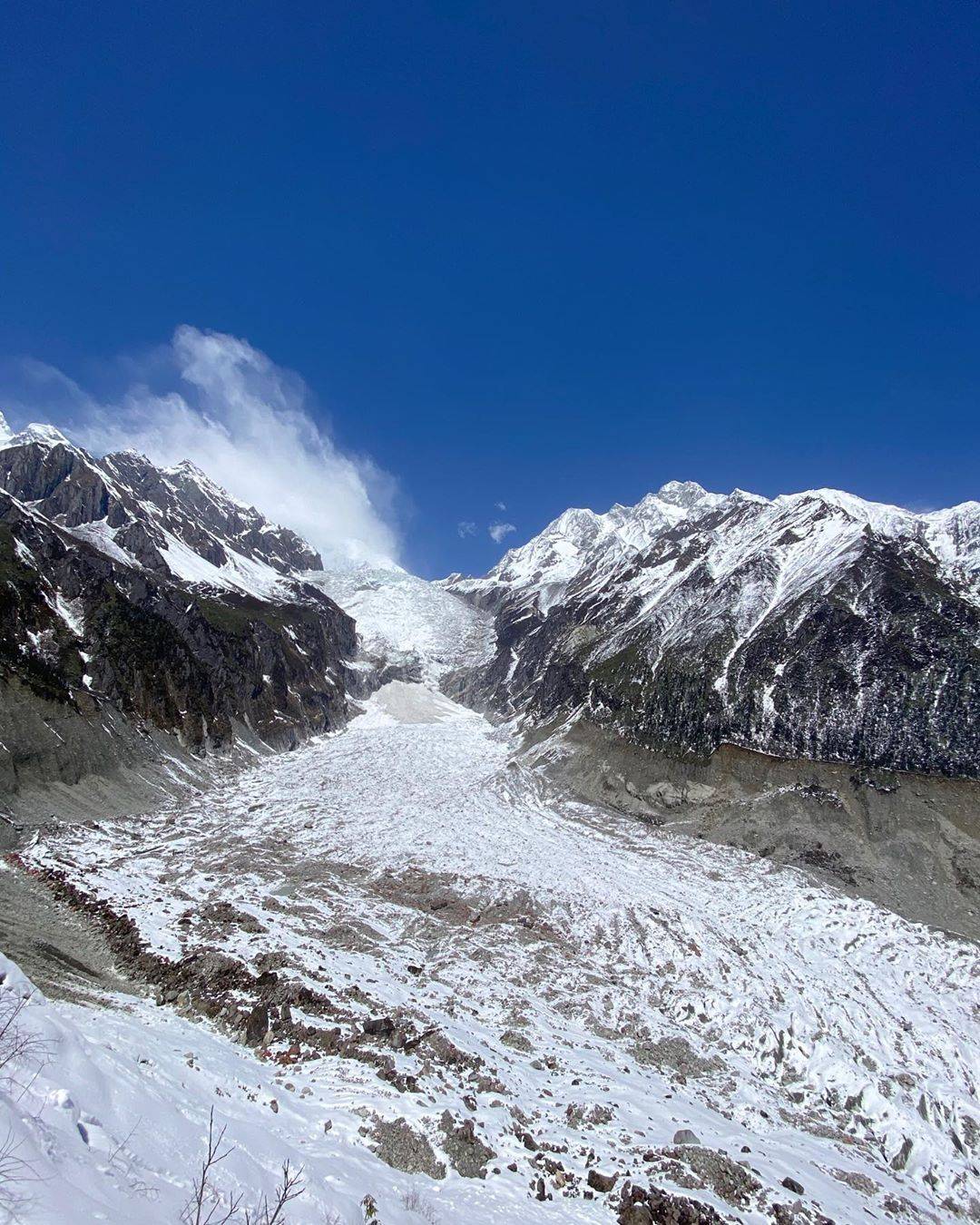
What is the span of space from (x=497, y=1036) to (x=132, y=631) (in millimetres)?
70349

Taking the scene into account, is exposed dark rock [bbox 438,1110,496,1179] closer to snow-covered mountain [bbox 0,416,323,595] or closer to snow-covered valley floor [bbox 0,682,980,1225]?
snow-covered valley floor [bbox 0,682,980,1225]

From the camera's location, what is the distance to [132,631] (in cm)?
7644

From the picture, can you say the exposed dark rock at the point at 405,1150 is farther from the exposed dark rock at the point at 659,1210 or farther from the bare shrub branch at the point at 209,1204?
the bare shrub branch at the point at 209,1204

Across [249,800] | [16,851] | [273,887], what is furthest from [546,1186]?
[249,800]

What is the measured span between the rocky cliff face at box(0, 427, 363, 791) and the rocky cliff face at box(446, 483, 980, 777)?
48.2 m

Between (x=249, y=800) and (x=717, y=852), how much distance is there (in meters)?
47.8

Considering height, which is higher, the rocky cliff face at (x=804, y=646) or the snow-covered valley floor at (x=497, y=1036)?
the rocky cliff face at (x=804, y=646)

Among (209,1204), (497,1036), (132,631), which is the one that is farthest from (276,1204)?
(132,631)

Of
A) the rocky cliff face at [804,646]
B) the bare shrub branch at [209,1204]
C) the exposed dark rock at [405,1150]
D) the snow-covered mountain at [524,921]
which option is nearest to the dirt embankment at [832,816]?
the snow-covered mountain at [524,921]

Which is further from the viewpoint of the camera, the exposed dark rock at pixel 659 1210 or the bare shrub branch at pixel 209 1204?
the exposed dark rock at pixel 659 1210

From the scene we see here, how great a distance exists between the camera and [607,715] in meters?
85.0

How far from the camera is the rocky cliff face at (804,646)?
6169cm

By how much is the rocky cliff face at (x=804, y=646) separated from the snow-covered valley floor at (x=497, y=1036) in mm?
20171

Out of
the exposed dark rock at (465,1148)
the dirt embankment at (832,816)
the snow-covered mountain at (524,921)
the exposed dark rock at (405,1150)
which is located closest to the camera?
the snow-covered mountain at (524,921)
